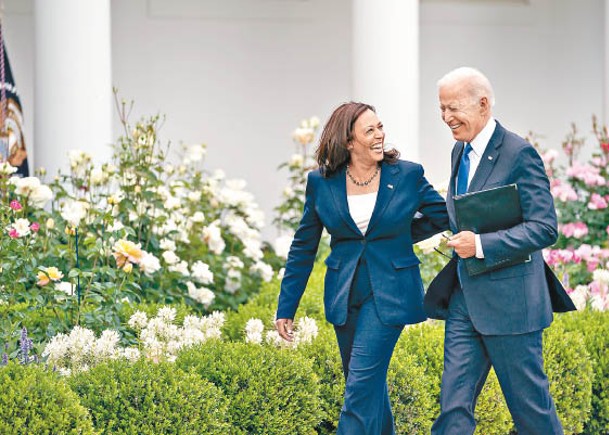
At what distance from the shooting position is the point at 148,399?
4.78 metres

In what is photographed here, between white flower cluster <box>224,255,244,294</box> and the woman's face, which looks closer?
the woman's face

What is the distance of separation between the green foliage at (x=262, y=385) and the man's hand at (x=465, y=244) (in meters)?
1.25

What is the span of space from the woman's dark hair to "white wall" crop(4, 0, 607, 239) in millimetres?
5462

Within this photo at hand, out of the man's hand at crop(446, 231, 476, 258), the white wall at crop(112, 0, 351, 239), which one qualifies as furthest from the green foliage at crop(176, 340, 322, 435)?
the white wall at crop(112, 0, 351, 239)

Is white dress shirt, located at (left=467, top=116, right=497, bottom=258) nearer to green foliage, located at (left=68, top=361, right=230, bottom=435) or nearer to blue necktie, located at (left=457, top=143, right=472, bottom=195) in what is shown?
blue necktie, located at (left=457, top=143, right=472, bottom=195)

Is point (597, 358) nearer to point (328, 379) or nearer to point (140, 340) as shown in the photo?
point (328, 379)

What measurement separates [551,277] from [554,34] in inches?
273

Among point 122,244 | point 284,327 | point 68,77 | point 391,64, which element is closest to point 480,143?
point 284,327

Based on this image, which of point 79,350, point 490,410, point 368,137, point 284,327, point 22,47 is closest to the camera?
point 368,137

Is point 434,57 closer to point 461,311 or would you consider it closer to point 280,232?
point 280,232

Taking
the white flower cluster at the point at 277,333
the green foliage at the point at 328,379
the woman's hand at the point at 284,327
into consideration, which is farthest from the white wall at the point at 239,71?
the woman's hand at the point at 284,327

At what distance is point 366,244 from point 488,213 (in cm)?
59

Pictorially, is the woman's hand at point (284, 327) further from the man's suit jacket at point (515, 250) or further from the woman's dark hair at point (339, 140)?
the man's suit jacket at point (515, 250)

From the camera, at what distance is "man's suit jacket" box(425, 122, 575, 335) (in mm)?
4285
